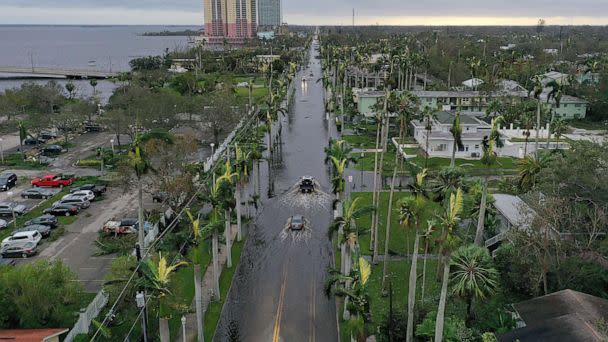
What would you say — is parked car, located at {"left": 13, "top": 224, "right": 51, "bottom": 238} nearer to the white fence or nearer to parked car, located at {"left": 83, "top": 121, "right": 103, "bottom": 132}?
the white fence

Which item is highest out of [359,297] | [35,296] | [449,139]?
[359,297]

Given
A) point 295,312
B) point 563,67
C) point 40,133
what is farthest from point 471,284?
point 563,67

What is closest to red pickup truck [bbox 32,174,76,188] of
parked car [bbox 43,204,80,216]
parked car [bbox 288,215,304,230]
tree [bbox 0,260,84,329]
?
parked car [bbox 43,204,80,216]

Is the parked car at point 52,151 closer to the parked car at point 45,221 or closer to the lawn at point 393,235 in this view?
the parked car at point 45,221

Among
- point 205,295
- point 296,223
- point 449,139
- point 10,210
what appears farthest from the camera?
point 449,139

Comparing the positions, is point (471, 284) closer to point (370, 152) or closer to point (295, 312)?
point (295, 312)

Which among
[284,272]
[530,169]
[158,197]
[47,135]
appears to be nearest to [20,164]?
[47,135]

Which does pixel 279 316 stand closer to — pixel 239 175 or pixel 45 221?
pixel 239 175

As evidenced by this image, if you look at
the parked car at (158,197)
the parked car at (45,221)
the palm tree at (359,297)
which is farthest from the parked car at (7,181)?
the palm tree at (359,297)
